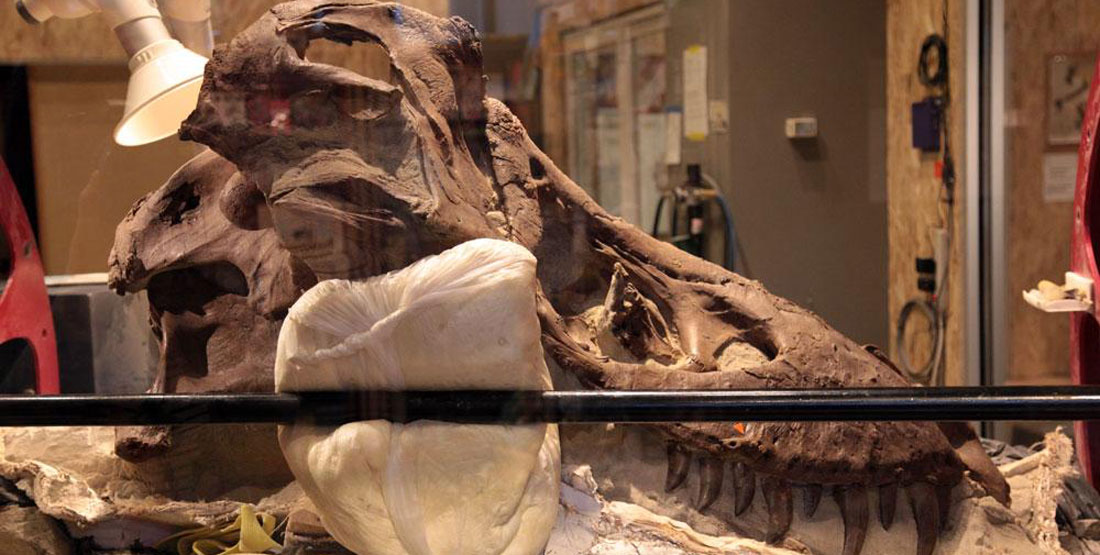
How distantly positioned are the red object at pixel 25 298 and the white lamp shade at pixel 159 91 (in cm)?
20

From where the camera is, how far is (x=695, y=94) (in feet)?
4.94

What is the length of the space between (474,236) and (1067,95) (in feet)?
3.72

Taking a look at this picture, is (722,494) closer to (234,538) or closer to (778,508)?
(778,508)

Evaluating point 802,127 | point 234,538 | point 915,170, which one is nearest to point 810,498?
point 802,127

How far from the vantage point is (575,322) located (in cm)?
143

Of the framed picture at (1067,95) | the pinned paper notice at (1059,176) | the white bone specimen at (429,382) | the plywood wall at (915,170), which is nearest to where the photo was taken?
the white bone specimen at (429,382)

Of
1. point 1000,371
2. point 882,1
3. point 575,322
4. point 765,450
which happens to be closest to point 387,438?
point 575,322

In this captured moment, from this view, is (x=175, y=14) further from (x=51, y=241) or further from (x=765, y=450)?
(x=765, y=450)

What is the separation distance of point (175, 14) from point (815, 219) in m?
0.85

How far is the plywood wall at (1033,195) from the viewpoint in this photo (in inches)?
71.0

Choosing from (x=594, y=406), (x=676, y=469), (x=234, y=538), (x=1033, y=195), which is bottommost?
(x=234, y=538)

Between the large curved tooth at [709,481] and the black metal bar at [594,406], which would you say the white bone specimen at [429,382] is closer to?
the black metal bar at [594,406]

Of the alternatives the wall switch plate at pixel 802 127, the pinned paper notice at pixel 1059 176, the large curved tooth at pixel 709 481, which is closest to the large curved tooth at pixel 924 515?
the large curved tooth at pixel 709 481

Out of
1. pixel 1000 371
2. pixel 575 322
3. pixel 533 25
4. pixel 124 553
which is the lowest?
pixel 124 553
